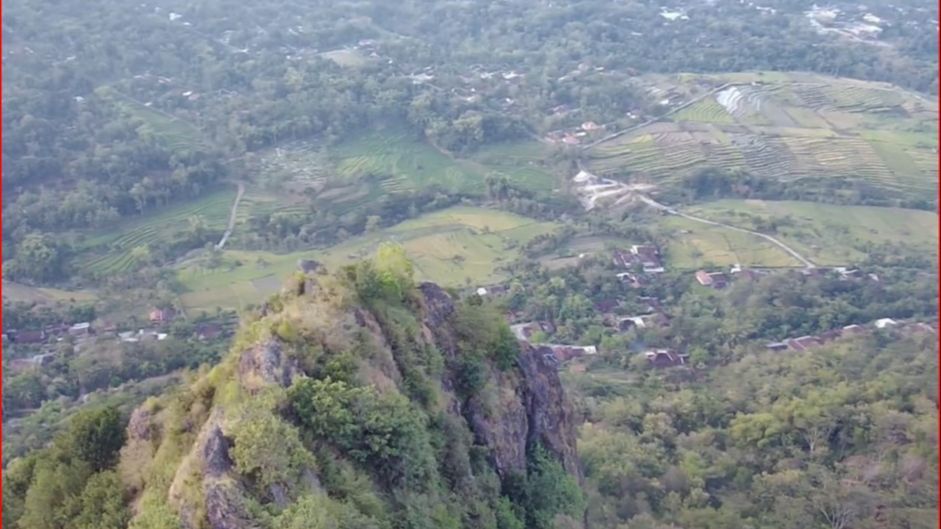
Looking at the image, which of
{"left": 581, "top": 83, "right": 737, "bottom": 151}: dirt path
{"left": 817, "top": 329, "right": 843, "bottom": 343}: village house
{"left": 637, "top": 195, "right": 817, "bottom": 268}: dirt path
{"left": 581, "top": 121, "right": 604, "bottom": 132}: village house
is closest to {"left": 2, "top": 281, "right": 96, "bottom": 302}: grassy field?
{"left": 637, "top": 195, "right": 817, "bottom": 268}: dirt path

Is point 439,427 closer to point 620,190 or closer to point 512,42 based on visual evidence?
point 620,190

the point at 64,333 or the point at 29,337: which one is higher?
the point at 29,337

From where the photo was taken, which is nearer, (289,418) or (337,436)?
(289,418)

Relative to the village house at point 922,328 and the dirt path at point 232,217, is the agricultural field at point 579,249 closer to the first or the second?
the village house at point 922,328

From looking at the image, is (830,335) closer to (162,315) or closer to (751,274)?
(751,274)

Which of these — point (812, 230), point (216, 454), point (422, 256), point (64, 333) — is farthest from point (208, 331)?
point (812, 230)

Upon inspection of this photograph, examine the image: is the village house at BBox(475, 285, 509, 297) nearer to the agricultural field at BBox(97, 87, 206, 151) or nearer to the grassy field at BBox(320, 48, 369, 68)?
the agricultural field at BBox(97, 87, 206, 151)
